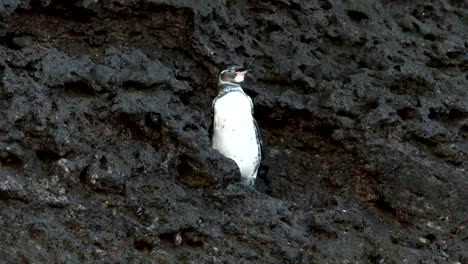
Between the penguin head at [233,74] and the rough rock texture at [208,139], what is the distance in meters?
0.11

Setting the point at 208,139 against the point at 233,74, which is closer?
the point at 208,139

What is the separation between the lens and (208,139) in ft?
12.5

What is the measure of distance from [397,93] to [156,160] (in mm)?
1306

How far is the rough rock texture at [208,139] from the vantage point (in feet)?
11.6

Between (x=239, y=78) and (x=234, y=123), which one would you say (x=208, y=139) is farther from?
(x=239, y=78)

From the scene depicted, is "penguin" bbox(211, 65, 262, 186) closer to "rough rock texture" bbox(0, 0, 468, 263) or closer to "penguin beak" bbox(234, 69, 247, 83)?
"penguin beak" bbox(234, 69, 247, 83)

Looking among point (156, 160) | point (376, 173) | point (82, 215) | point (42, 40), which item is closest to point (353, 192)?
point (376, 173)

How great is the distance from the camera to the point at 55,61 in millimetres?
3791

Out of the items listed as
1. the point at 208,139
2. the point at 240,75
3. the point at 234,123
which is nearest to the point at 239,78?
the point at 240,75

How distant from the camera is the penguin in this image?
4.06 metres

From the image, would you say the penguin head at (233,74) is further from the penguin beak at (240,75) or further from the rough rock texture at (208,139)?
the rough rock texture at (208,139)

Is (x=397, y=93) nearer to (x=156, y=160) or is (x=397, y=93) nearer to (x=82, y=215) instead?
(x=156, y=160)

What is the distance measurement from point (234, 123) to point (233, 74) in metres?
0.22

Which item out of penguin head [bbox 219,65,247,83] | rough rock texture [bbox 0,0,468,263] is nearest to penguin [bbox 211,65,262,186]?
penguin head [bbox 219,65,247,83]
